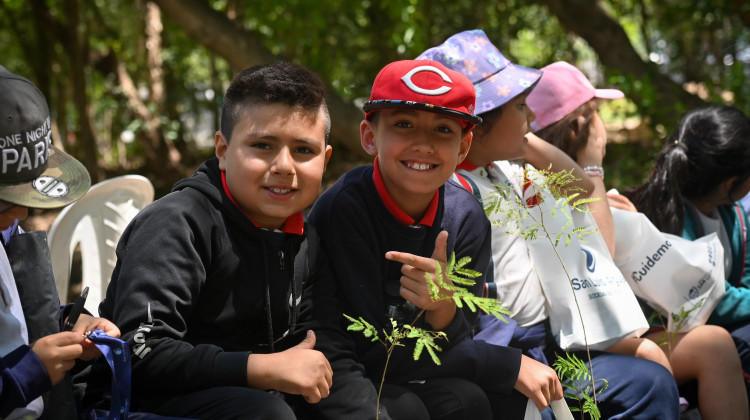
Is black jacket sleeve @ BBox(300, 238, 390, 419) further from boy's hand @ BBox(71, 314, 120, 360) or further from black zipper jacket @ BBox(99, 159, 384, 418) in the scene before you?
boy's hand @ BBox(71, 314, 120, 360)

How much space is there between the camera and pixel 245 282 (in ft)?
7.34

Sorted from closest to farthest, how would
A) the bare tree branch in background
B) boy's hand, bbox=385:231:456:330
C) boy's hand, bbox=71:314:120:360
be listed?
boy's hand, bbox=71:314:120:360, boy's hand, bbox=385:231:456:330, the bare tree branch in background

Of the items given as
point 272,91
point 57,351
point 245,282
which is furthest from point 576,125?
point 57,351

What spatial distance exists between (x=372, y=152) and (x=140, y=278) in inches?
38.3

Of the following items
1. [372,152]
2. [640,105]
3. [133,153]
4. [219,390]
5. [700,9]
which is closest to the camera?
[219,390]

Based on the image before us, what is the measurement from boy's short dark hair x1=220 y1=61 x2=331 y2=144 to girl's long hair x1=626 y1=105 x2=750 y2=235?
1.85 m

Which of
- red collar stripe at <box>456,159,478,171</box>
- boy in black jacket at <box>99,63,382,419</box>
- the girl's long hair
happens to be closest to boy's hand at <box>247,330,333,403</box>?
boy in black jacket at <box>99,63,382,419</box>

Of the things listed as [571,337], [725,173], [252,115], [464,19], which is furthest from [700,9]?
[252,115]

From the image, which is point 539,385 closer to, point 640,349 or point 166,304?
point 640,349

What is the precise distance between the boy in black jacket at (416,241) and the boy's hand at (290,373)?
1.13 ft

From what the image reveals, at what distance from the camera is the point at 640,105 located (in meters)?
6.68

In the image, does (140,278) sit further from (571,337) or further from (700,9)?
(700,9)

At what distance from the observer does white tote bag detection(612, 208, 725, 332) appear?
10.3ft

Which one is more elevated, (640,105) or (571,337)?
(640,105)
